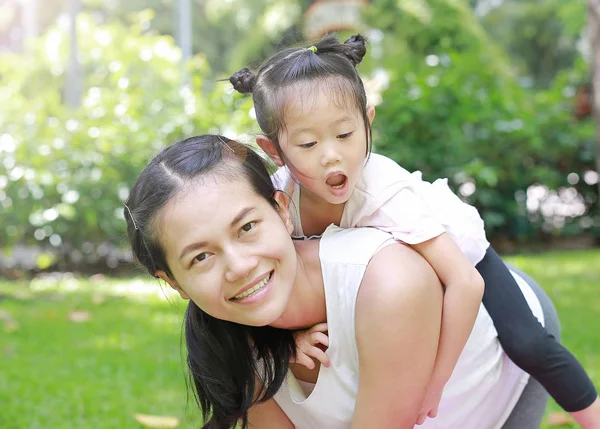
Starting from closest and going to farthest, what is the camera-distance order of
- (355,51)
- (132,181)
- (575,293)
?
(355,51) < (575,293) < (132,181)

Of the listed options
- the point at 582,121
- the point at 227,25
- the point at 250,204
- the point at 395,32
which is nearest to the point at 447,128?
→ the point at 582,121

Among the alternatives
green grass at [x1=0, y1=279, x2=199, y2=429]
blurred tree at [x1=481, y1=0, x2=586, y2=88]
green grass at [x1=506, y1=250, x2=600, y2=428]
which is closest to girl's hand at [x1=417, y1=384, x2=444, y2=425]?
green grass at [x1=0, y1=279, x2=199, y2=429]

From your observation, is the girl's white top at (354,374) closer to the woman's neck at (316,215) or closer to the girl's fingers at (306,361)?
the girl's fingers at (306,361)

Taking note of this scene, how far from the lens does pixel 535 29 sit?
2769 cm

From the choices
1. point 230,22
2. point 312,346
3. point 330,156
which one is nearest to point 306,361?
point 312,346

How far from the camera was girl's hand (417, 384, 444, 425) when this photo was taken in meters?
1.78

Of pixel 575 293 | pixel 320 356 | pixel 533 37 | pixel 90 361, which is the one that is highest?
pixel 320 356

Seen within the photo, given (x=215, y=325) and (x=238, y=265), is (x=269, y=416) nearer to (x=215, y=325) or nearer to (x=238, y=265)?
(x=215, y=325)

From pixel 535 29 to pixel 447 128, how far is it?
2132 centimetres

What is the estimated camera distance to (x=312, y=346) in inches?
71.2

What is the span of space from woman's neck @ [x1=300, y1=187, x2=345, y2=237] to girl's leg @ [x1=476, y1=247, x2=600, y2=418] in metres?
0.47

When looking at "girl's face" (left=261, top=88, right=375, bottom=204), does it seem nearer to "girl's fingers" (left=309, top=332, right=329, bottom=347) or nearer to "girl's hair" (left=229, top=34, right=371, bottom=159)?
"girl's hair" (left=229, top=34, right=371, bottom=159)

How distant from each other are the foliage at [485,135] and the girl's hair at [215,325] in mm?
5924

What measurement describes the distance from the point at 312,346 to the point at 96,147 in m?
5.82
